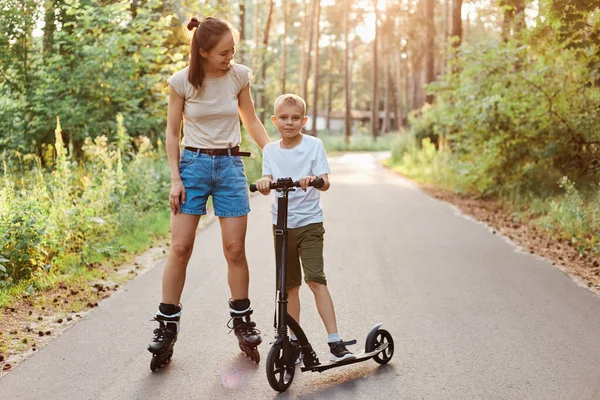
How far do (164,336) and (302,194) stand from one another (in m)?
1.29

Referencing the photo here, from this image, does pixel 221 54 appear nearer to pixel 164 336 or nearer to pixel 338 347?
pixel 164 336

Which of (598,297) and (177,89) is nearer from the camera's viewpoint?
(177,89)

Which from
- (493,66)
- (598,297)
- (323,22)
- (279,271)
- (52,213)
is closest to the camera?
(279,271)

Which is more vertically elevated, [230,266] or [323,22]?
[323,22]

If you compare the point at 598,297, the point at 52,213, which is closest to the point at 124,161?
the point at 52,213

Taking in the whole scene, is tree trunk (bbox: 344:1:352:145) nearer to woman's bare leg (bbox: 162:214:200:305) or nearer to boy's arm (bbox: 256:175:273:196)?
woman's bare leg (bbox: 162:214:200:305)

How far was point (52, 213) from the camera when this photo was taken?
27.1 feet

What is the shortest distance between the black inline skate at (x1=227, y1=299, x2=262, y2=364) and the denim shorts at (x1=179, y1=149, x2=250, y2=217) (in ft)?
2.18

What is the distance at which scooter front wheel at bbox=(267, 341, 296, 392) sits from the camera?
4.39m

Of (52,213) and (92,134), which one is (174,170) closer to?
(52,213)

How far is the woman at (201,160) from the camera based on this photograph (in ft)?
16.0

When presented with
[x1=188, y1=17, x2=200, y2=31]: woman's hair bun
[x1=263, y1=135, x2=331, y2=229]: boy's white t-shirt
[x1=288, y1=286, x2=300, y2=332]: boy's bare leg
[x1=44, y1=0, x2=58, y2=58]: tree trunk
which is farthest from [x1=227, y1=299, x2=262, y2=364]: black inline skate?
[x1=44, y1=0, x2=58, y2=58]: tree trunk

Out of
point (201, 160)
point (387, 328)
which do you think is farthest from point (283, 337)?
point (387, 328)

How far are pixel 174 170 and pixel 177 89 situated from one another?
53cm
